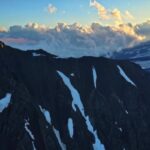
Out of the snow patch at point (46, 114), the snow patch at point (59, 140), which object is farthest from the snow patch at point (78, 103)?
the snow patch at point (46, 114)

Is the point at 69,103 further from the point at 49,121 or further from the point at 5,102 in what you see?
the point at 5,102

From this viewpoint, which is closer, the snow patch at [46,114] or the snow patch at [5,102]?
the snow patch at [5,102]

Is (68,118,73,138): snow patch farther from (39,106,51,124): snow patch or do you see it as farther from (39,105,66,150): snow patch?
(39,106,51,124): snow patch

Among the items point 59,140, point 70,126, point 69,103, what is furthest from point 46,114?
point 69,103

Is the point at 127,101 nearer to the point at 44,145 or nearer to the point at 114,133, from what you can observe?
the point at 114,133

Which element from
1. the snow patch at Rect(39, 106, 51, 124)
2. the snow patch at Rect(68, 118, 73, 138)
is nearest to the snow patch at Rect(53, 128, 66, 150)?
the snow patch at Rect(39, 106, 51, 124)

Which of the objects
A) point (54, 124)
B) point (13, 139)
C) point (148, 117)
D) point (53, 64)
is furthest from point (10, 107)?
point (148, 117)

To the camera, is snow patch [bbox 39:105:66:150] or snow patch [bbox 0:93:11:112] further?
snow patch [bbox 39:105:66:150]

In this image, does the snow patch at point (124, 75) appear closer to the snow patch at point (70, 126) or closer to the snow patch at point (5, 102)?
the snow patch at point (70, 126)
